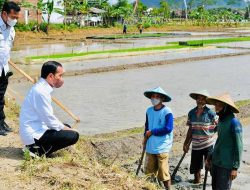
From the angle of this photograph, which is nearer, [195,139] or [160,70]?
[195,139]

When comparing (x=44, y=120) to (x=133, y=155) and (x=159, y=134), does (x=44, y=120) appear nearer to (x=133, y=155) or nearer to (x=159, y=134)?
(x=159, y=134)

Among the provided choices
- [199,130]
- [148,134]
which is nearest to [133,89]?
[199,130]

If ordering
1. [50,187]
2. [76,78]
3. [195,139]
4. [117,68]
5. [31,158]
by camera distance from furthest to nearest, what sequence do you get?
1. [117,68]
2. [76,78]
3. [195,139]
4. [31,158]
5. [50,187]

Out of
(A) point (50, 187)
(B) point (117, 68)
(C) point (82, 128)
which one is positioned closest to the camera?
(A) point (50, 187)

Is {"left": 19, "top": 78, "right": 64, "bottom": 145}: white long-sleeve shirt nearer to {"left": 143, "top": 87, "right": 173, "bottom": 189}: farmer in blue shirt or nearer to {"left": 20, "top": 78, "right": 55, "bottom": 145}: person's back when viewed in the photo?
{"left": 20, "top": 78, "right": 55, "bottom": 145}: person's back

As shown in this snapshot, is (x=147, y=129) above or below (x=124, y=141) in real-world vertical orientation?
above

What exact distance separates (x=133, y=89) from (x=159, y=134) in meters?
8.23

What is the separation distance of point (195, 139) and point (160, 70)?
40.4 ft

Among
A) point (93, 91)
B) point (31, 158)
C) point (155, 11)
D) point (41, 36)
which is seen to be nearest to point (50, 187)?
point (31, 158)

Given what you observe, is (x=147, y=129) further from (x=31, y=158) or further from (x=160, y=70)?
(x=160, y=70)

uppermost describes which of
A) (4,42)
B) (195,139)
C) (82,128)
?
(4,42)

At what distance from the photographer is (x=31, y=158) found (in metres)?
4.89

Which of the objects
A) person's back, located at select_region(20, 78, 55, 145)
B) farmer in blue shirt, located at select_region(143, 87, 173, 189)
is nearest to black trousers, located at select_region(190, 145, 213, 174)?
farmer in blue shirt, located at select_region(143, 87, 173, 189)

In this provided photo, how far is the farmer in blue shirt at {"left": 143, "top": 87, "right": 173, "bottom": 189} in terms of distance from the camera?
5.00 m
